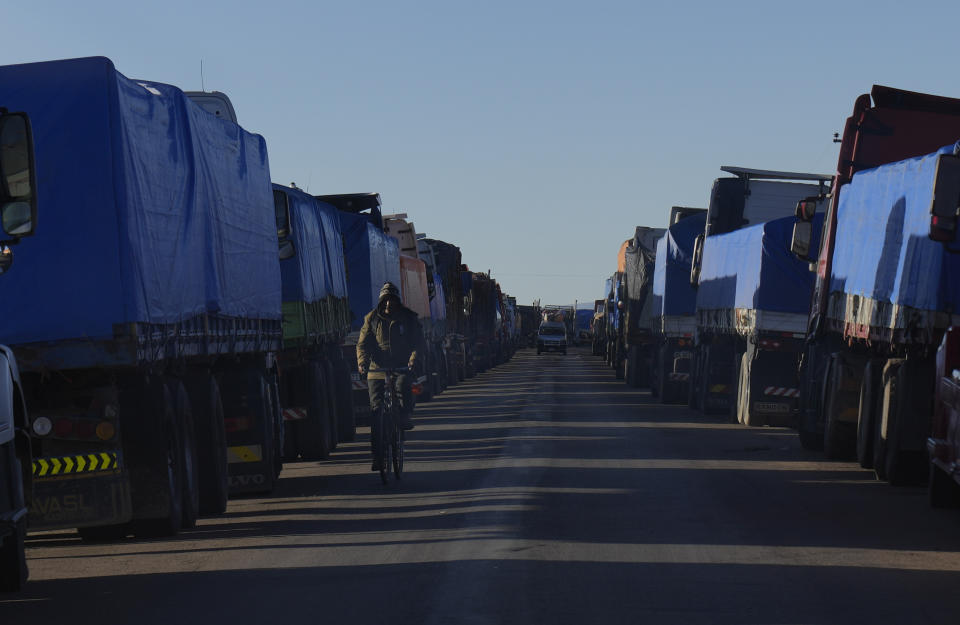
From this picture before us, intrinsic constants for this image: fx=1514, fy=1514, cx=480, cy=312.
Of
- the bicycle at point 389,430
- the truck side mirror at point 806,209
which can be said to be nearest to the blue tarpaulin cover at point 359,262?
the truck side mirror at point 806,209

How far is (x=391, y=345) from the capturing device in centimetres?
1559

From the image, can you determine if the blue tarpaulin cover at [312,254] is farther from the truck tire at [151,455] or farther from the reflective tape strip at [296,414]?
the truck tire at [151,455]

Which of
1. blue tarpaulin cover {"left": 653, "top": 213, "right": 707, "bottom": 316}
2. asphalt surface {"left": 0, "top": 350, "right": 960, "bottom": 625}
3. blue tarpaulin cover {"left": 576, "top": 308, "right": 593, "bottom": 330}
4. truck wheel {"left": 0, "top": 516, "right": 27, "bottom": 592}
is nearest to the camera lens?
asphalt surface {"left": 0, "top": 350, "right": 960, "bottom": 625}

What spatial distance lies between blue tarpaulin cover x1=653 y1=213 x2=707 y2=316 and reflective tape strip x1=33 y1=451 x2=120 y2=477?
84.0 ft

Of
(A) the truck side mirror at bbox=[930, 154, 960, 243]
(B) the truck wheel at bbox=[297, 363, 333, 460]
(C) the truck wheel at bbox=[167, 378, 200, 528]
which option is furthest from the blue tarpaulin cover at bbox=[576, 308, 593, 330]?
(C) the truck wheel at bbox=[167, 378, 200, 528]

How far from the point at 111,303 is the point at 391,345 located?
582cm

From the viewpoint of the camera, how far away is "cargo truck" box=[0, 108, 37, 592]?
848cm

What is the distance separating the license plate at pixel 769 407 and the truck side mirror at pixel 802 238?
3.86 meters

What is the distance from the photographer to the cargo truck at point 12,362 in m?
8.48

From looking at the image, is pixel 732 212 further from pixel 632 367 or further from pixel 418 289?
pixel 632 367

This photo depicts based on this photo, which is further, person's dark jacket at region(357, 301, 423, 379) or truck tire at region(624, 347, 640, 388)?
truck tire at region(624, 347, 640, 388)

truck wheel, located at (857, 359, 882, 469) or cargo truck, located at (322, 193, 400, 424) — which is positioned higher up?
cargo truck, located at (322, 193, 400, 424)

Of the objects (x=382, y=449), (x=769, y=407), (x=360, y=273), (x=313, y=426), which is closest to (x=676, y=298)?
(x=360, y=273)

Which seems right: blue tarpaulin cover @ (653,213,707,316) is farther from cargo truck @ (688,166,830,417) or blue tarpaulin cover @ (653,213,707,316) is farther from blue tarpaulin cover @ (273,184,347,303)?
blue tarpaulin cover @ (273,184,347,303)
